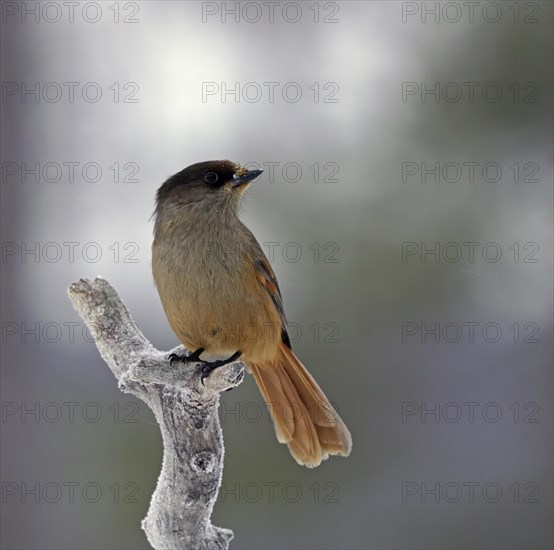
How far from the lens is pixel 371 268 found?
6.09 meters

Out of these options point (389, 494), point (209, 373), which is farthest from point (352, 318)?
point (209, 373)

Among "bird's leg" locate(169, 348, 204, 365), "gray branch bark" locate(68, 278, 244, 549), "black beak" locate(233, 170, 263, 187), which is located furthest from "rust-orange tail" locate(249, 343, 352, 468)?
"black beak" locate(233, 170, 263, 187)

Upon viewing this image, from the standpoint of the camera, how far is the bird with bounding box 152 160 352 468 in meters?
3.88

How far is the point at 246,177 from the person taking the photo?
159 inches

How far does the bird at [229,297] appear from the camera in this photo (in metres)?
3.88

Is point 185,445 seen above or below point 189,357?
below

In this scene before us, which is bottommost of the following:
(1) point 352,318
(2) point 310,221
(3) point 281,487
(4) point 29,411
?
(3) point 281,487

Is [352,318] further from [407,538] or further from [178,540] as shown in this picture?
[178,540]

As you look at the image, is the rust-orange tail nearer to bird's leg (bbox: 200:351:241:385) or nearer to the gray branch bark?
bird's leg (bbox: 200:351:241:385)

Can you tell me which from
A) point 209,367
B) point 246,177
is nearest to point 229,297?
Result: point 209,367

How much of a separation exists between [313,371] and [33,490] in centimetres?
199

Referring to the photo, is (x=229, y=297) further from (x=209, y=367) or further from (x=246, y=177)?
(x=246, y=177)

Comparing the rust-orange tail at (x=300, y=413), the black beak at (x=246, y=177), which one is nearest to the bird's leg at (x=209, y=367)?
the rust-orange tail at (x=300, y=413)

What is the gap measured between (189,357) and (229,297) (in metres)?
0.32
